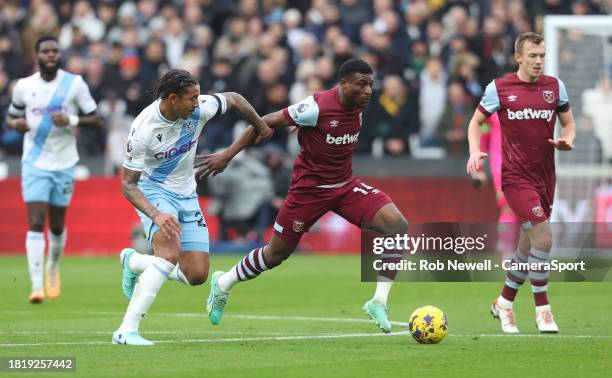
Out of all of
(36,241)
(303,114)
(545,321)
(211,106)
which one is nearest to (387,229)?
(303,114)

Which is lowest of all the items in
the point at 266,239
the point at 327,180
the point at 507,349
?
the point at 266,239

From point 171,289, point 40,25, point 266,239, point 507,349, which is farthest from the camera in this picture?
point 40,25

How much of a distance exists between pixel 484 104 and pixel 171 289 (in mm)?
6711

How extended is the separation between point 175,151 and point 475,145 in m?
2.92

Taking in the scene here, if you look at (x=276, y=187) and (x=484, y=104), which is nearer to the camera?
(x=484, y=104)

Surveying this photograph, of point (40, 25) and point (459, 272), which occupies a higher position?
point (40, 25)

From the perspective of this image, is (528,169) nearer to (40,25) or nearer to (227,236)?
(227,236)

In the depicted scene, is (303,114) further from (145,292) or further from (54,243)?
(54,243)

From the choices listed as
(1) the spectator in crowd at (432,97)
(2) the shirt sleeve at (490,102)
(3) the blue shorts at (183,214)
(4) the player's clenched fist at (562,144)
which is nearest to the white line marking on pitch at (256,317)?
(3) the blue shorts at (183,214)

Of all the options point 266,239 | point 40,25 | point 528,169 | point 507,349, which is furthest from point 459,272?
point 40,25

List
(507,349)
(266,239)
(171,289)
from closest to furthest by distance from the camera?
1. (507,349)
2. (171,289)
3. (266,239)

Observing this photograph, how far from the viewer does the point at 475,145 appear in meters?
13.0

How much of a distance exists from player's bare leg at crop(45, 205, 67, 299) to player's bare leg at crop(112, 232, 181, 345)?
17.5 ft

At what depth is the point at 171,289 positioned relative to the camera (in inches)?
728
